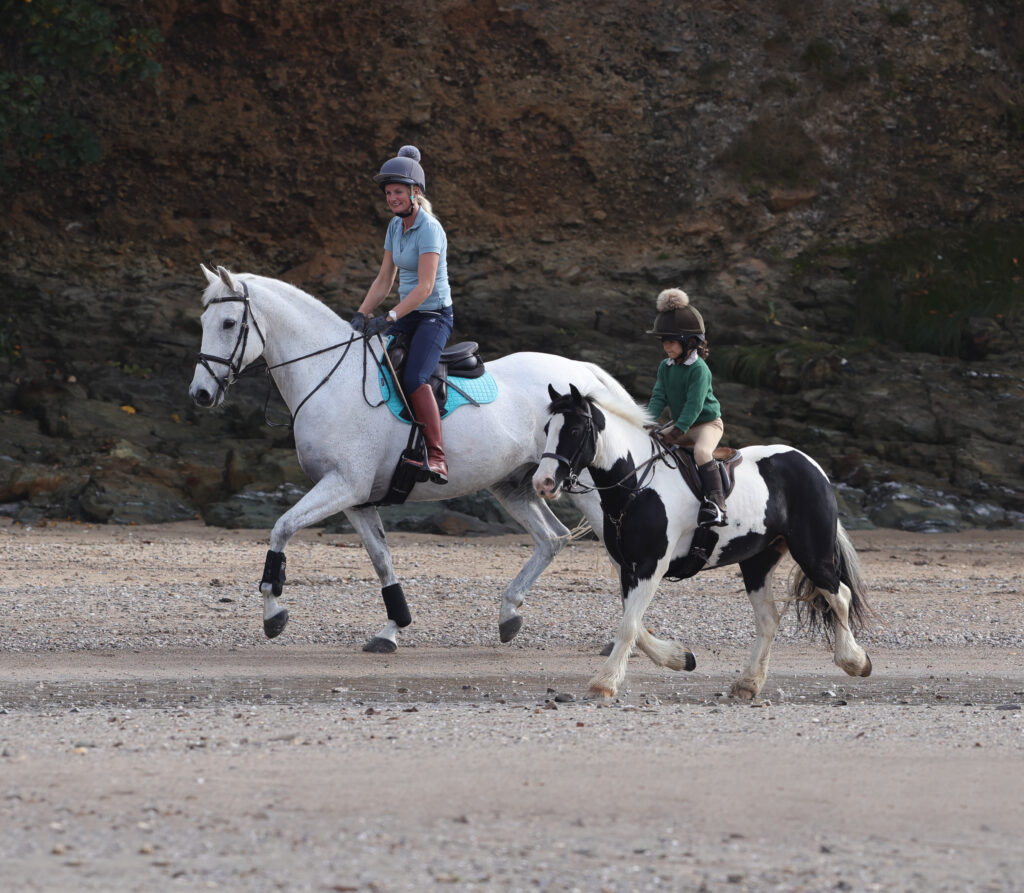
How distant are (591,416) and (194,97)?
18.0 m

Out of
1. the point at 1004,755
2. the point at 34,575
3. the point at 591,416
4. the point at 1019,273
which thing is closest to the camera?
the point at 1004,755

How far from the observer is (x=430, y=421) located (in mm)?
9359

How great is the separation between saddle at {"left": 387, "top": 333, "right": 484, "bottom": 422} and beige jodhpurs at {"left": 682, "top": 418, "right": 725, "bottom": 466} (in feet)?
6.97

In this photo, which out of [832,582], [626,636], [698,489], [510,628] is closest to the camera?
[626,636]

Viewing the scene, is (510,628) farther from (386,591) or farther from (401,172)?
(401,172)

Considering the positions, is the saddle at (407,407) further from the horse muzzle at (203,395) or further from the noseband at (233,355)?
the horse muzzle at (203,395)

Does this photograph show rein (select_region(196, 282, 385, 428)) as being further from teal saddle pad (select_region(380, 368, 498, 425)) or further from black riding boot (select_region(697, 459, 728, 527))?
black riding boot (select_region(697, 459, 728, 527))

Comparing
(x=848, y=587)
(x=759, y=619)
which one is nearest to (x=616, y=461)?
(x=759, y=619)

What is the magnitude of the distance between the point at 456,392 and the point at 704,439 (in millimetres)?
2513

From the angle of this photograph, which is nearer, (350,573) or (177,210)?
(350,573)

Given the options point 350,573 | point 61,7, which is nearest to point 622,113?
point 61,7

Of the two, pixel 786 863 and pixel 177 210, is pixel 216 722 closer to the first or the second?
pixel 786 863

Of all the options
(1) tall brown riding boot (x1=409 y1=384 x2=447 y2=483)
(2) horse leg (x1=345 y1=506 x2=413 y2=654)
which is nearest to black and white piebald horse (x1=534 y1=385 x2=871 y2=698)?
(1) tall brown riding boot (x1=409 y1=384 x2=447 y2=483)

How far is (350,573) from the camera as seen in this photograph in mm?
13312
